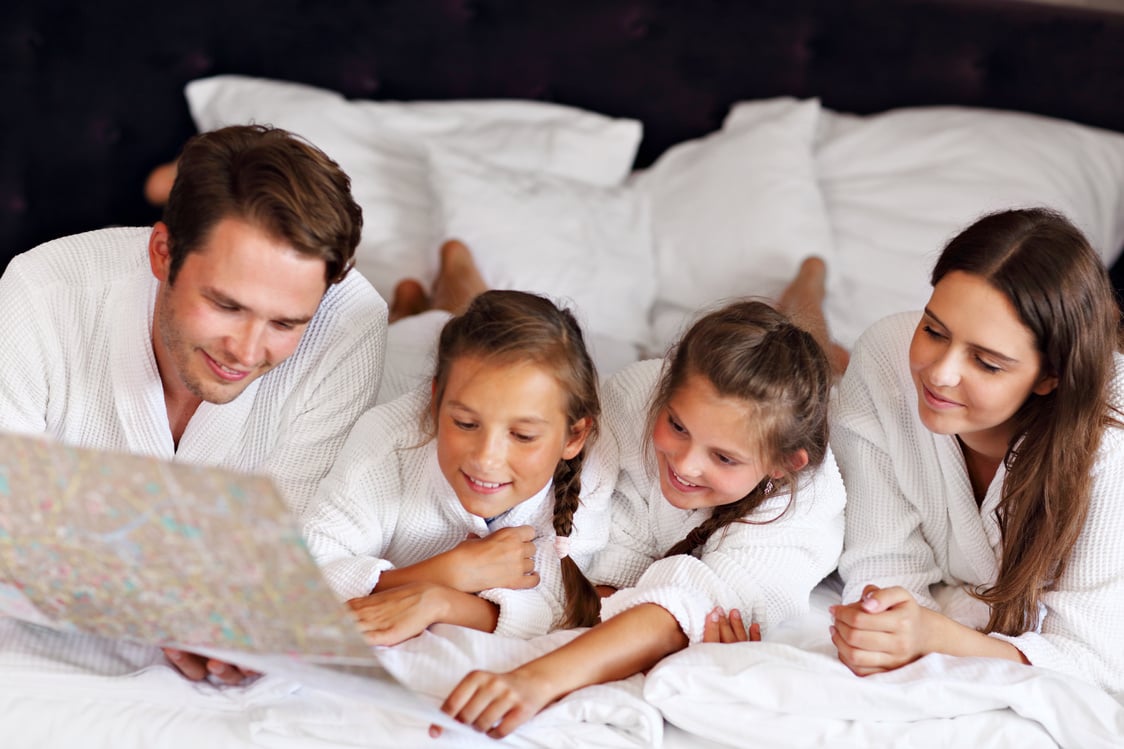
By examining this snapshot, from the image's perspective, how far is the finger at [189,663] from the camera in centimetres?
141

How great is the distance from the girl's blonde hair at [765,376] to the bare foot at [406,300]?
0.75 m

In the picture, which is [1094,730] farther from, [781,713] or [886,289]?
[886,289]

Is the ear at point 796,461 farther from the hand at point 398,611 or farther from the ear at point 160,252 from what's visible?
the ear at point 160,252

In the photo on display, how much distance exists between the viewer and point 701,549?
1654 mm

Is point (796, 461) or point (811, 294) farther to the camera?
point (811, 294)

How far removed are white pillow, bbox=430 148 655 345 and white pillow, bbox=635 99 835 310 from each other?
0.06 meters

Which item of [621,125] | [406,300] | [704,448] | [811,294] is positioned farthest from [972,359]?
[621,125]

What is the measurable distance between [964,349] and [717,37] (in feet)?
4.17

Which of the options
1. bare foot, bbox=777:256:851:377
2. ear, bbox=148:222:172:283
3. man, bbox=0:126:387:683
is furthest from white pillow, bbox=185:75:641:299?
ear, bbox=148:222:172:283

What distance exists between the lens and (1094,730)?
4.57ft

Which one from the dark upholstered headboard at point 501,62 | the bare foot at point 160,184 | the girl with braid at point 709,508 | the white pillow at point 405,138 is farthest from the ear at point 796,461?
the bare foot at point 160,184

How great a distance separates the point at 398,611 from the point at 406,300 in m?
0.86

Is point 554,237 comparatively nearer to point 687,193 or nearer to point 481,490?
point 687,193

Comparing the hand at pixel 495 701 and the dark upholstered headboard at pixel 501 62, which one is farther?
the dark upholstered headboard at pixel 501 62
